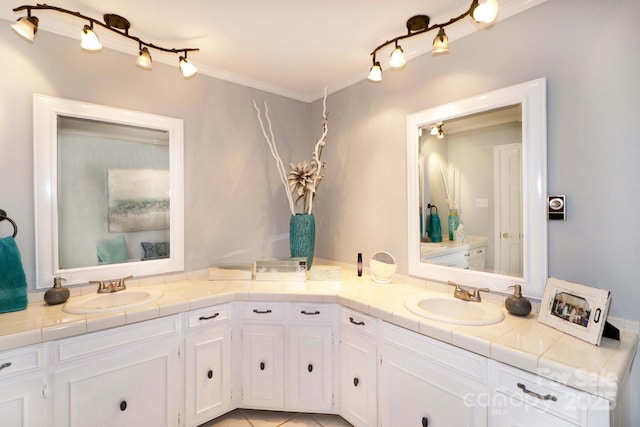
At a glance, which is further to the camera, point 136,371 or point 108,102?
point 108,102

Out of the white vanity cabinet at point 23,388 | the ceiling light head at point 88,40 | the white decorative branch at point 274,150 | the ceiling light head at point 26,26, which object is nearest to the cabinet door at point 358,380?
the white decorative branch at point 274,150

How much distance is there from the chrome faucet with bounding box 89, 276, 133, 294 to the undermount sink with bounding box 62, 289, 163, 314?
1.5 inches

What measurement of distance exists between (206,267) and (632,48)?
2704mm

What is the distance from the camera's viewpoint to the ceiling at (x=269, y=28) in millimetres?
1635

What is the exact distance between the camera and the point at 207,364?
1.91m

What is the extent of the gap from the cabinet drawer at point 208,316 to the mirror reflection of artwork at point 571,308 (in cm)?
179

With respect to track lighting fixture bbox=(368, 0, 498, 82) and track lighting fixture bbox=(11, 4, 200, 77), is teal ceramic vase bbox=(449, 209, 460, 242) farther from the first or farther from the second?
track lighting fixture bbox=(11, 4, 200, 77)

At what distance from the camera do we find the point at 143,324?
167cm

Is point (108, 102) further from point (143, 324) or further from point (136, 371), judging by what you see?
point (136, 371)

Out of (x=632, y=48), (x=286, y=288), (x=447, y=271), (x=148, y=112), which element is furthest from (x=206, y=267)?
(x=632, y=48)

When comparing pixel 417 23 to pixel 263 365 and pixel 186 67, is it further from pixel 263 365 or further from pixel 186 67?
pixel 263 365

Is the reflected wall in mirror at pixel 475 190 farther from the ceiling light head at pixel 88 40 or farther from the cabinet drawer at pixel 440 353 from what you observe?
the ceiling light head at pixel 88 40

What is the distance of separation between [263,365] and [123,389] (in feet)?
2.57

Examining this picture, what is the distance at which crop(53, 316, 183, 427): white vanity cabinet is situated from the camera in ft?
4.82
